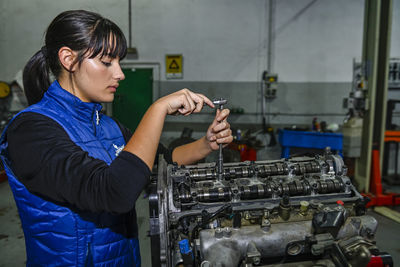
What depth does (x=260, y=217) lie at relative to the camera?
2.99ft

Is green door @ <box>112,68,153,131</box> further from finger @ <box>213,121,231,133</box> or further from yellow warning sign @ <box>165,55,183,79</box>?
finger @ <box>213,121,231,133</box>

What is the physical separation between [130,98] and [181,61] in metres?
1.17

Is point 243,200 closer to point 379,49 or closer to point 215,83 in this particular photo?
point 379,49

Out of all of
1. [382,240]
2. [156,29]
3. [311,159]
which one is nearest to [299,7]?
[156,29]

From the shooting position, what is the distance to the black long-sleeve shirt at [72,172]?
610 millimetres

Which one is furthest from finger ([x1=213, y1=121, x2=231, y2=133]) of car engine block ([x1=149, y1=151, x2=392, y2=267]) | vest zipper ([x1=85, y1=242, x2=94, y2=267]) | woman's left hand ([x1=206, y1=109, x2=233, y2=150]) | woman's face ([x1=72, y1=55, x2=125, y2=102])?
vest zipper ([x1=85, y1=242, x2=94, y2=267])

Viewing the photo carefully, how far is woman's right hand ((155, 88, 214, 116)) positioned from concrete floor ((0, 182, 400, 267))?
1.77 m

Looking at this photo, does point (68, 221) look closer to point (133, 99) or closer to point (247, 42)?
point (133, 99)

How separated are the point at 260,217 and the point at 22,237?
2.59m

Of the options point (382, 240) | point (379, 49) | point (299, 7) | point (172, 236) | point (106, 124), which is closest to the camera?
point (172, 236)

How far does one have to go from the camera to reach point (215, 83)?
14.9 feet

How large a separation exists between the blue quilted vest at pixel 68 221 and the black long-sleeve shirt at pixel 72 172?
0.36ft

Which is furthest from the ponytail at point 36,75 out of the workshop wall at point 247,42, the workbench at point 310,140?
the workshop wall at point 247,42

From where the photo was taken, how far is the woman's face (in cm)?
79
